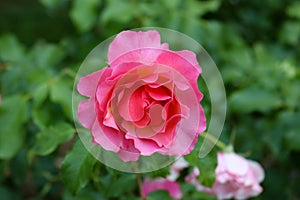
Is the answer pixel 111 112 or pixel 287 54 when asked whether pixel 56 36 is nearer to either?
pixel 287 54

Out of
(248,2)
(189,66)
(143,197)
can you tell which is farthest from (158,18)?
(189,66)

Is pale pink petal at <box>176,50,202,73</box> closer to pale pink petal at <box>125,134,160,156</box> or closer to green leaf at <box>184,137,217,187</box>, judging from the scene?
pale pink petal at <box>125,134,160,156</box>

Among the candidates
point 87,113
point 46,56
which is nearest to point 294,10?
point 46,56

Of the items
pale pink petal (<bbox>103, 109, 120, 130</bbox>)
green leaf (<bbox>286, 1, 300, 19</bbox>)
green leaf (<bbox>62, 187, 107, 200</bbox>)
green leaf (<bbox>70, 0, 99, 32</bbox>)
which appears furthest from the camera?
green leaf (<bbox>286, 1, 300, 19</bbox>)

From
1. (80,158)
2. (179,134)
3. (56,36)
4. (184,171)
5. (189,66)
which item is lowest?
(56,36)

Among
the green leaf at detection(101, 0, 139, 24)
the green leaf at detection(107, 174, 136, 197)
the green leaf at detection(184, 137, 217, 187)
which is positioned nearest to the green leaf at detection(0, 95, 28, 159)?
the green leaf at detection(107, 174, 136, 197)
